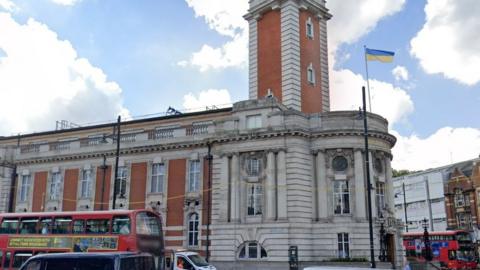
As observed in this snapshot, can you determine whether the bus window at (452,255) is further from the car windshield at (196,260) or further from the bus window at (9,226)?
the bus window at (9,226)

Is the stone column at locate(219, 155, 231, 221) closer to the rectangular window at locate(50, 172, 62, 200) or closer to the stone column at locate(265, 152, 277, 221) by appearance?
the stone column at locate(265, 152, 277, 221)

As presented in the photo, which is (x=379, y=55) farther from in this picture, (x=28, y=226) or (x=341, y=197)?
(x=28, y=226)

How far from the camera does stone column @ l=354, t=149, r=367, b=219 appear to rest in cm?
3512

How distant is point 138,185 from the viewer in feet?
137

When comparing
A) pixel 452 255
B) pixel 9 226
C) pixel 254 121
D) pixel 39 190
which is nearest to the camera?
pixel 9 226

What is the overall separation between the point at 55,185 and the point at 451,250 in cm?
3994

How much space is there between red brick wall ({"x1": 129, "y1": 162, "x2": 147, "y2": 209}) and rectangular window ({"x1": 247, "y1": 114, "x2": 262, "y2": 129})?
10.1 metres

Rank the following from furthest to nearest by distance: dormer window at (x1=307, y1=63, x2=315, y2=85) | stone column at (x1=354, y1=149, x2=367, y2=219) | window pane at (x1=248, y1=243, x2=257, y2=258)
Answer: dormer window at (x1=307, y1=63, x2=315, y2=85) < window pane at (x1=248, y1=243, x2=257, y2=258) < stone column at (x1=354, y1=149, x2=367, y2=219)

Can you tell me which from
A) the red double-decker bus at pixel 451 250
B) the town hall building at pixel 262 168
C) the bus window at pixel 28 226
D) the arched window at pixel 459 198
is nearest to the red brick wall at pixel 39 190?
the town hall building at pixel 262 168

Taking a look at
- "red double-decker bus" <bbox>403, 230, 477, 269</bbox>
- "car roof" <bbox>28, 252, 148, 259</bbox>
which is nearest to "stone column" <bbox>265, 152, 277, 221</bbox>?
"car roof" <bbox>28, 252, 148, 259</bbox>

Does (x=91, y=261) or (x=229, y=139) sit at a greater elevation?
(x=229, y=139)

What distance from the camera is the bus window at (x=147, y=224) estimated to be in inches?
966

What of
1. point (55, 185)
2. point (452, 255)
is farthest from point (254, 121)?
point (452, 255)

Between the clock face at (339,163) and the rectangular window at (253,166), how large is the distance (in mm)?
5606
